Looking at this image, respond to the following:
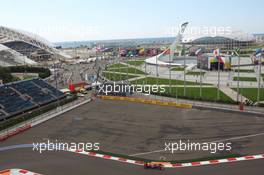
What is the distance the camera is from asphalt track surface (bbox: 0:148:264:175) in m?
17.8

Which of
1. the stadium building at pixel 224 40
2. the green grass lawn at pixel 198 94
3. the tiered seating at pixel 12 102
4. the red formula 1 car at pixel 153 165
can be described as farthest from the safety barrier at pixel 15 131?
the stadium building at pixel 224 40

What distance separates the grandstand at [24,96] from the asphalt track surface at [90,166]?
43.4ft

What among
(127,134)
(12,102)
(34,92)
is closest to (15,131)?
(12,102)

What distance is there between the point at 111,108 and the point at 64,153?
15.7 m

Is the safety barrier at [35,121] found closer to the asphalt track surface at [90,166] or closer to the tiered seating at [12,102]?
the tiered seating at [12,102]

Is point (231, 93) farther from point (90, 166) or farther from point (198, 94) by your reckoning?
point (90, 166)

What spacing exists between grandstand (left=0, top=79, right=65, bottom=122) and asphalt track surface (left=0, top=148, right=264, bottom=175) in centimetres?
1322

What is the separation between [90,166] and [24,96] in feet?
75.2

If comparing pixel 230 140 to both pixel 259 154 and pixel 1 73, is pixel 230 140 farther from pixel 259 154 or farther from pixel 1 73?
pixel 1 73

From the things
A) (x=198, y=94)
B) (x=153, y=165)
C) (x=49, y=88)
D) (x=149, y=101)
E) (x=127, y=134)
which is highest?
(x=49, y=88)

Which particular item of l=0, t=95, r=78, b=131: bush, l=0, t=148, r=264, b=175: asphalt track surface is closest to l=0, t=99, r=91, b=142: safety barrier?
l=0, t=95, r=78, b=131: bush

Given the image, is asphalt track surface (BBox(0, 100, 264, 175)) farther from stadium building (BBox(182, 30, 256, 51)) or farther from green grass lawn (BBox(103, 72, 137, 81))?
stadium building (BBox(182, 30, 256, 51))

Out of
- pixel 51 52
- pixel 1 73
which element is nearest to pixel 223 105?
pixel 1 73

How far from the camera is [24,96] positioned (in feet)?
124
